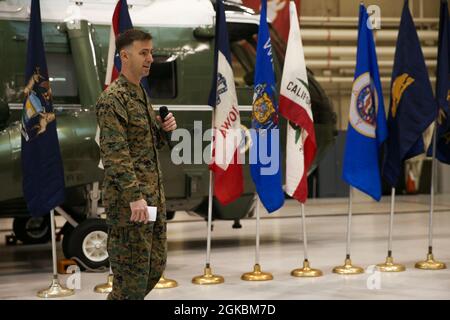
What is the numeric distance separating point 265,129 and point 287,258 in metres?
2.10

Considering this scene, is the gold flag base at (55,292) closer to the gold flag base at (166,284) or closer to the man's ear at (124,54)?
the gold flag base at (166,284)

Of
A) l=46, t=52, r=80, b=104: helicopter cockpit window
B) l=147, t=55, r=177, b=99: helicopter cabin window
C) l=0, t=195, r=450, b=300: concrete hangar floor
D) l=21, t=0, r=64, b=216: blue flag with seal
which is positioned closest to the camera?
l=21, t=0, r=64, b=216: blue flag with seal

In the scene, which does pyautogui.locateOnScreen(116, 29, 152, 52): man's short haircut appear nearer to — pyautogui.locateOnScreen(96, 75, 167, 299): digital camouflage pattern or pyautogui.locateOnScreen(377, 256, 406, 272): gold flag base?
pyautogui.locateOnScreen(96, 75, 167, 299): digital camouflage pattern

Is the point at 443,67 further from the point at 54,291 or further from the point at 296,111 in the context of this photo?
the point at 54,291

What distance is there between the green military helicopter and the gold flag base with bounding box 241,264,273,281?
62.8 inches

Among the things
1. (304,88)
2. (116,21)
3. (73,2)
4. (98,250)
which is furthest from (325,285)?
(73,2)

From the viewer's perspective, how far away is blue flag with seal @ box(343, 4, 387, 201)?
784cm

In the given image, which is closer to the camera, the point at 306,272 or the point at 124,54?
the point at 124,54

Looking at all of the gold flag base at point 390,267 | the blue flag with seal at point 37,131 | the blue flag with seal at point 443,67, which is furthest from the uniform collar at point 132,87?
the blue flag with seal at point 443,67

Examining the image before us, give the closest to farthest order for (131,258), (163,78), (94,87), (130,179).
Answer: (130,179), (131,258), (94,87), (163,78)

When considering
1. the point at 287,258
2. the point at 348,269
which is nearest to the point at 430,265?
the point at 348,269

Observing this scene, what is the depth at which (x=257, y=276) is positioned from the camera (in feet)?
25.5

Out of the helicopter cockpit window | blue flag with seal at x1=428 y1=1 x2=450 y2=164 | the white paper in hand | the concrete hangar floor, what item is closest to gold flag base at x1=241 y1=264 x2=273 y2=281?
the concrete hangar floor

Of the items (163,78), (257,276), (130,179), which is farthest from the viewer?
(163,78)
